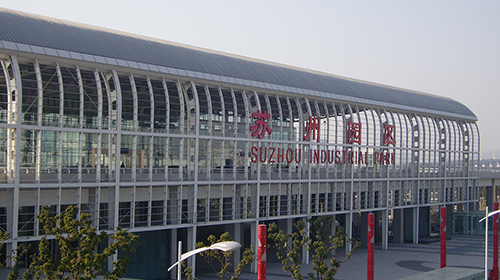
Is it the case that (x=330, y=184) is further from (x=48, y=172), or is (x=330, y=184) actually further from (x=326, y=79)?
(x=48, y=172)

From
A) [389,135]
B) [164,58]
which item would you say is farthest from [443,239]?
[164,58]

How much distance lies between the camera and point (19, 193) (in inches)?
1423

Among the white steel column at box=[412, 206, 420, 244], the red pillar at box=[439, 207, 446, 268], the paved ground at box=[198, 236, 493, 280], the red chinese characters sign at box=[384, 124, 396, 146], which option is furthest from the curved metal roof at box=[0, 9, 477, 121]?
the paved ground at box=[198, 236, 493, 280]

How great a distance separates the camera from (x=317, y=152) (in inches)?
2207

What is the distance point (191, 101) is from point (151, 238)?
11.6 m

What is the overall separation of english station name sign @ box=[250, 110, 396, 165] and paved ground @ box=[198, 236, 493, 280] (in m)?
10.3

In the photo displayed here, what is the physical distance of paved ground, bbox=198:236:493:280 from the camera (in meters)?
49.9

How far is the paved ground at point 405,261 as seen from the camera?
49.9 m

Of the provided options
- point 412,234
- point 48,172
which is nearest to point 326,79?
point 412,234

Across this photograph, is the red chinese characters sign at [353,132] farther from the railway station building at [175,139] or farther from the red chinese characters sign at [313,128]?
the red chinese characters sign at [313,128]

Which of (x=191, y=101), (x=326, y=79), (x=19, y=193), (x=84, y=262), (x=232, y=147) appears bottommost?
(x=84, y=262)

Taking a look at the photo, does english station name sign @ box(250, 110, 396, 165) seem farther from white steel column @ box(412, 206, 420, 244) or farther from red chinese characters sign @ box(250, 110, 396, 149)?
white steel column @ box(412, 206, 420, 244)

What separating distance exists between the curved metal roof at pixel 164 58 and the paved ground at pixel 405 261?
55.4 ft

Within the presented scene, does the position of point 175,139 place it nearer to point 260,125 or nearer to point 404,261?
point 260,125
